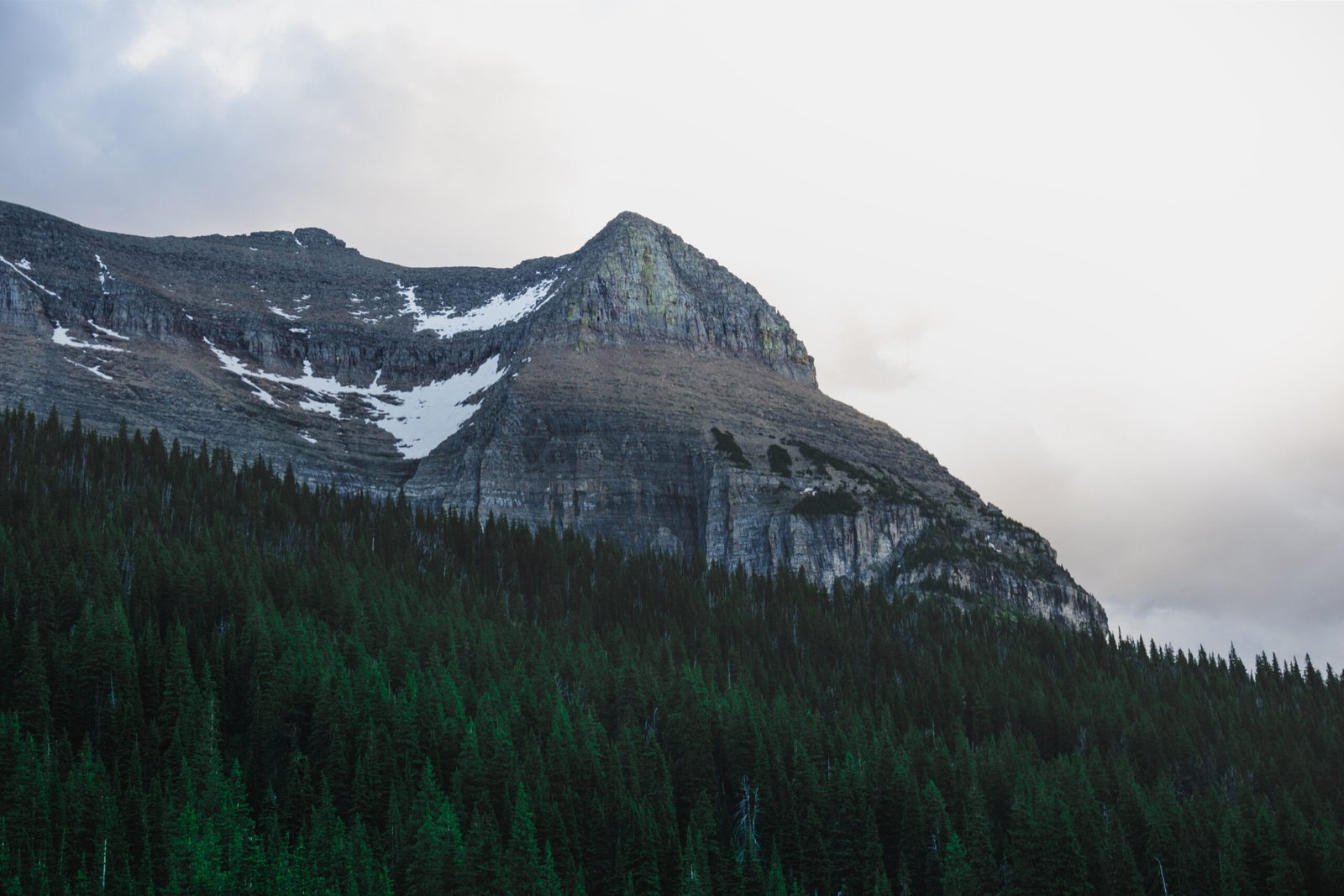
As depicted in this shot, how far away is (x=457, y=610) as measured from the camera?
132m

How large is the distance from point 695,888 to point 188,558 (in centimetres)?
5983

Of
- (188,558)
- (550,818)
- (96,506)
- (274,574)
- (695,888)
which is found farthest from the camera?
(96,506)

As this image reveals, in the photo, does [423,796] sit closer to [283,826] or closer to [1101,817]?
[283,826]

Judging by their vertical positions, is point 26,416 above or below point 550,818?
above

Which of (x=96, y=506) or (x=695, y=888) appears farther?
(x=96, y=506)

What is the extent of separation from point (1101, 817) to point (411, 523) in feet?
316

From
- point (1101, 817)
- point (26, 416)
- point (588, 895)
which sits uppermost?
Result: point (26, 416)

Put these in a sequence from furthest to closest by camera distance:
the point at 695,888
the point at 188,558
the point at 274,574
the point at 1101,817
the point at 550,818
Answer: the point at 274,574 → the point at 188,558 → the point at 1101,817 → the point at 550,818 → the point at 695,888

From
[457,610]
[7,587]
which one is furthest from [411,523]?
[7,587]

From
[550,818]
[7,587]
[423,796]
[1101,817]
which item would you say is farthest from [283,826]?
[1101,817]

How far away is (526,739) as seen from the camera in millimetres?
99750

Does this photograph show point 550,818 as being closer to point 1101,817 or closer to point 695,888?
point 695,888

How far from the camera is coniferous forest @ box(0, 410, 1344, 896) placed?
81750 mm

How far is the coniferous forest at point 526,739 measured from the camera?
81750 mm
